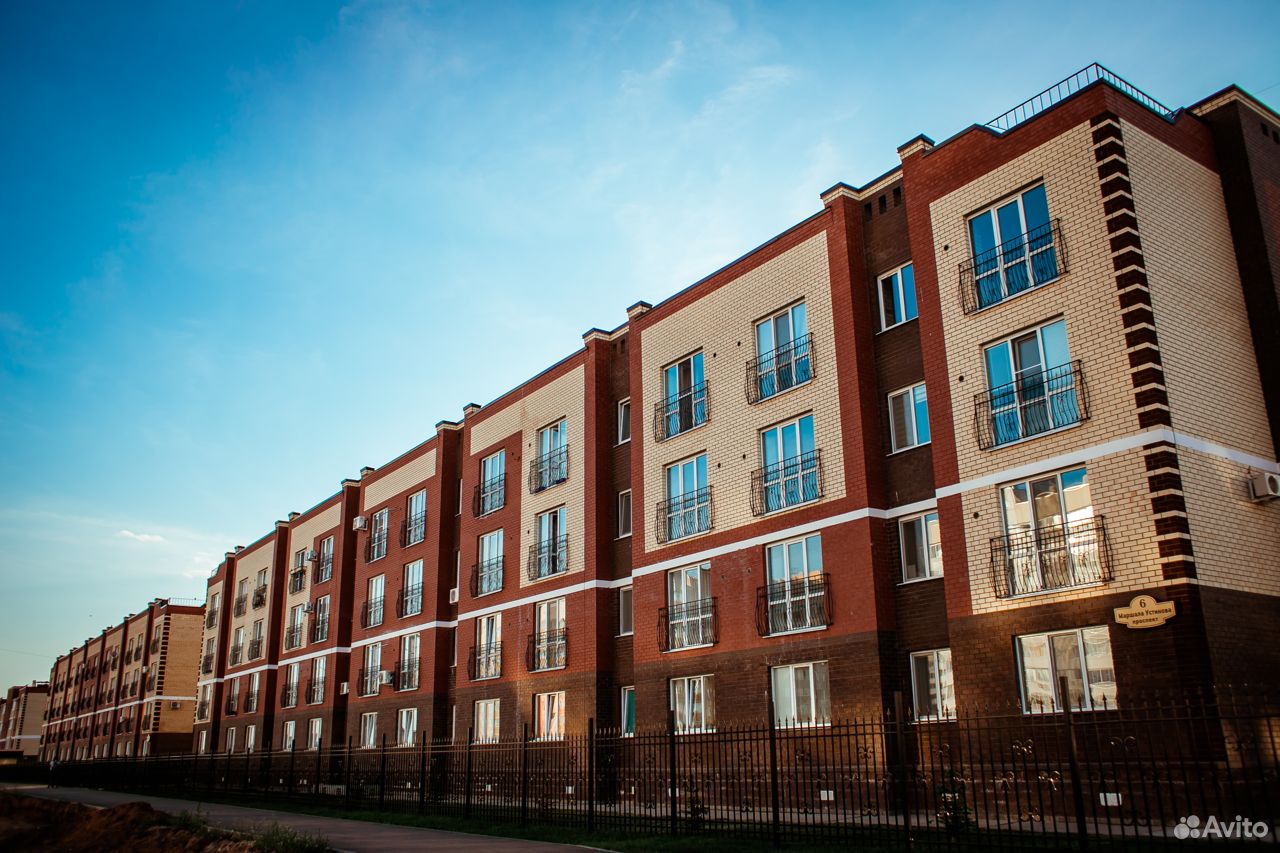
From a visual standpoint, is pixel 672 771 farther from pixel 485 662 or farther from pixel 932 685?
pixel 485 662

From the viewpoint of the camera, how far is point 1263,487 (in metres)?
16.2

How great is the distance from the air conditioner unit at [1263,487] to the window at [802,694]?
7.92 metres

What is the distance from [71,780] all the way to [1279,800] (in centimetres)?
4232

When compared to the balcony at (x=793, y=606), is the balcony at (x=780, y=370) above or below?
above

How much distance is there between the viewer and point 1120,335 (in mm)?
15898

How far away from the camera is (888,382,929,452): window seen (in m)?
19.6

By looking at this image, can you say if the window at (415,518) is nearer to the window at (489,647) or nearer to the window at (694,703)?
the window at (489,647)

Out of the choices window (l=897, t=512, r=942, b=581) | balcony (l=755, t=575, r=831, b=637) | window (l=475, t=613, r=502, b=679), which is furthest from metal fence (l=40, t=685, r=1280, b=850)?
window (l=475, t=613, r=502, b=679)

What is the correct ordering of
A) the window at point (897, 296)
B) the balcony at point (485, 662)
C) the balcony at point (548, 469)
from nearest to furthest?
the window at point (897, 296), the balcony at point (548, 469), the balcony at point (485, 662)

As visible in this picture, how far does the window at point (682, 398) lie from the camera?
24.3 m

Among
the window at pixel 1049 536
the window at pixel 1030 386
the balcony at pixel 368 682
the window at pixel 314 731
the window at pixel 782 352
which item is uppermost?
the window at pixel 782 352

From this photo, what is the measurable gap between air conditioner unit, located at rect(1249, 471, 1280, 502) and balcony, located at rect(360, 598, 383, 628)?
29.0 meters

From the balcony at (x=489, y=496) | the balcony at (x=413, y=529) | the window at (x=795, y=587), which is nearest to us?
the window at (x=795, y=587)

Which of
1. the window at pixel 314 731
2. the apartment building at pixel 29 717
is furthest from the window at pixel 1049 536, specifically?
the apartment building at pixel 29 717
